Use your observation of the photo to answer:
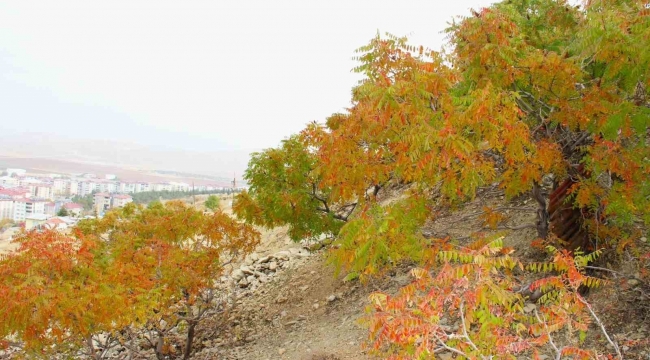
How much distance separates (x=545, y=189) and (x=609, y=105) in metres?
5.09

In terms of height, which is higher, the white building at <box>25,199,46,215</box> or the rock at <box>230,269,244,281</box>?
the rock at <box>230,269,244,281</box>

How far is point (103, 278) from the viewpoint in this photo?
8.76 meters

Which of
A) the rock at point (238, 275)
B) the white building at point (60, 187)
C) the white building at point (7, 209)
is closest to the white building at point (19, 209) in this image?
the white building at point (7, 209)

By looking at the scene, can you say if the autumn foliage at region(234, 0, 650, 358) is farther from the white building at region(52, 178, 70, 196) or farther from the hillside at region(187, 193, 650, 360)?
the white building at region(52, 178, 70, 196)

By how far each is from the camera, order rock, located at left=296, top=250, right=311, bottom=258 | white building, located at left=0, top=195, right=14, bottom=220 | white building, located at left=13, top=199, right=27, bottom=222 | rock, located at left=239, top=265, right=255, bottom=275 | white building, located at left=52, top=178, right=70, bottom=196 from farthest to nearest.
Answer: white building, located at left=52, top=178, right=70, bottom=196
white building, located at left=0, top=195, right=14, bottom=220
white building, located at left=13, top=199, right=27, bottom=222
rock, located at left=296, top=250, right=311, bottom=258
rock, located at left=239, top=265, right=255, bottom=275

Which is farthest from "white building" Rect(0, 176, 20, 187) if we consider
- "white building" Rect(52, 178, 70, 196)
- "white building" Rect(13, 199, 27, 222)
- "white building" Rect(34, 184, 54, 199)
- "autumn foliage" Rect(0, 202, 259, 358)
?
"autumn foliage" Rect(0, 202, 259, 358)

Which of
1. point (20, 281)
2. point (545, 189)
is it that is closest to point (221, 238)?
point (20, 281)

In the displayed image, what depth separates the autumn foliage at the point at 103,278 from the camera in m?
7.57

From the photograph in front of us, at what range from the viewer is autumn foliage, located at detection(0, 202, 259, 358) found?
24.8 ft

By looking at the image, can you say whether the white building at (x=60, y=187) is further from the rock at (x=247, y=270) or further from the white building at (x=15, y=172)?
the rock at (x=247, y=270)

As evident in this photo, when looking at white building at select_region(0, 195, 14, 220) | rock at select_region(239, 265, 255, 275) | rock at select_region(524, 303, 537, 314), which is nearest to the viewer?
rock at select_region(524, 303, 537, 314)

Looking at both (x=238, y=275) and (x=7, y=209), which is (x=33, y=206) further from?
(x=238, y=275)

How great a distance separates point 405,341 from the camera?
351cm

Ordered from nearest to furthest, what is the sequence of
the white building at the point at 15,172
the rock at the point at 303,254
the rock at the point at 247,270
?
the rock at the point at 247,270 → the rock at the point at 303,254 → the white building at the point at 15,172
